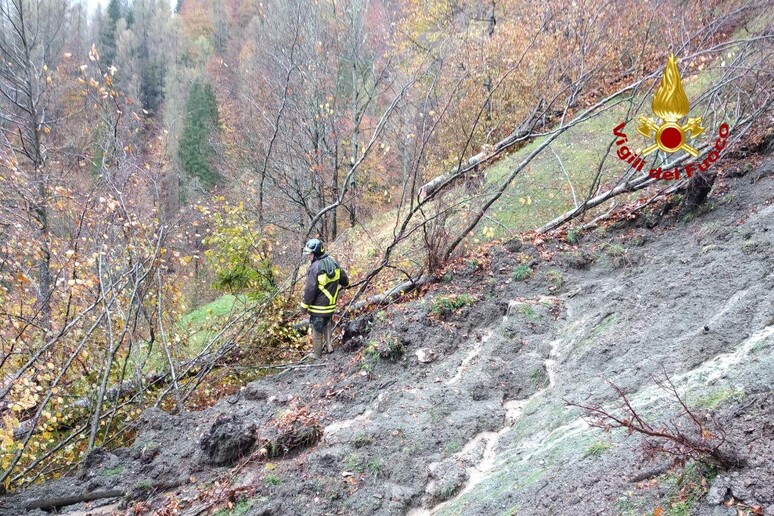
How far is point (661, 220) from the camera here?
7500 millimetres

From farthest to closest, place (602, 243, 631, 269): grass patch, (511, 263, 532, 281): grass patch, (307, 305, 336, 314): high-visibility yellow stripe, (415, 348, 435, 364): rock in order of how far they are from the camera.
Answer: (511, 263, 532, 281): grass patch
(307, 305, 336, 314): high-visibility yellow stripe
(602, 243, 631, 269): grass patch
(415, 348, 435, 364): rock

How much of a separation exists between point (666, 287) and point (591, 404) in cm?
211

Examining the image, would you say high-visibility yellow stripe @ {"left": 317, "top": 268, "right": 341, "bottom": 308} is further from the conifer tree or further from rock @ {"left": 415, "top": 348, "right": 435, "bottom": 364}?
the conifer tree

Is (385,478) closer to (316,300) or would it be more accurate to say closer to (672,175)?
(316,300)

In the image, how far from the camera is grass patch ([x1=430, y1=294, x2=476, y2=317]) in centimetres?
694

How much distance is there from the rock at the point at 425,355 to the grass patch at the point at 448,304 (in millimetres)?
753

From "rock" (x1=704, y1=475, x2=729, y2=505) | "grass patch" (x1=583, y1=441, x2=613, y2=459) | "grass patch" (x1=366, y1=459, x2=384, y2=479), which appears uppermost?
"grass patch" (x1=366, y1=459, x2=384, y2=479)

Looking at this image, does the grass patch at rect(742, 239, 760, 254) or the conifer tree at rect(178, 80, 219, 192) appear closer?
the grass patch at rect(742, 239, 760, 254)

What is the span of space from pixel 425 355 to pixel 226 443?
250 cm

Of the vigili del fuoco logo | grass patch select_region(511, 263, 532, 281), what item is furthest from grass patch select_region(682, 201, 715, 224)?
grass patch select_region(511, 263, 532, 281)

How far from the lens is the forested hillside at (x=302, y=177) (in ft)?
23.5

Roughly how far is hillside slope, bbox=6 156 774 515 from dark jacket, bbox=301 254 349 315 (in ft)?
2.09

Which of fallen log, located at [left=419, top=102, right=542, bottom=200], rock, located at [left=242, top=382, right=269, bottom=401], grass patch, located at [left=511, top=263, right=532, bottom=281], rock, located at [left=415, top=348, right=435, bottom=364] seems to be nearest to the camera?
rock, located at [left=415, top=348, right=435, bottom=364]

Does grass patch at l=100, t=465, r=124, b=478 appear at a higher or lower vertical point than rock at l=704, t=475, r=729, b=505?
higher
